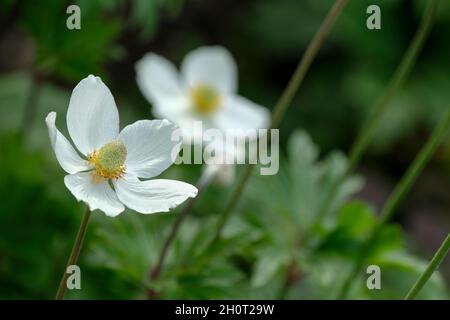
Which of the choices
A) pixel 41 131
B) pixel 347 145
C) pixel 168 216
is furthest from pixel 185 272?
pixel 347 145

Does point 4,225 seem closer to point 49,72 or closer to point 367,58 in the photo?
point 49,72

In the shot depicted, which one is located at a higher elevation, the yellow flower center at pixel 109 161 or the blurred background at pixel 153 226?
the yellow flower center at pixel 109 161

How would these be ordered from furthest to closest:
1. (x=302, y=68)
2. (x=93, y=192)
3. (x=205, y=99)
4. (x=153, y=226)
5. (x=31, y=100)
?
(x=205, y=99) < (x=31, y=100) < (x=153, y=226) < (x=302, y=68) < (x=93, y=192)

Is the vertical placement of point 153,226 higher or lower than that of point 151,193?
lower

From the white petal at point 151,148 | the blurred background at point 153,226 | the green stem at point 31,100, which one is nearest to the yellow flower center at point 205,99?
the blurred background at point 153,226

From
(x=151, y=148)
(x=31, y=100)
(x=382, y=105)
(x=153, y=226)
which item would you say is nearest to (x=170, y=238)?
(x=153, y=226)

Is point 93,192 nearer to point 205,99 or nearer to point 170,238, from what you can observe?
point 170,238

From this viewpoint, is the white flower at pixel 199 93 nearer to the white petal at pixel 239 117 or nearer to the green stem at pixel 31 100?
the white petal at pixel 239 117
